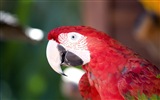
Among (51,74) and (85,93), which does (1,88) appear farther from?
(85,93)

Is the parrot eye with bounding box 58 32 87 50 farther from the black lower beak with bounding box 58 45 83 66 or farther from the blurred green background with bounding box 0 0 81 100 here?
the blurred green background with bounding box 0 0 81 100

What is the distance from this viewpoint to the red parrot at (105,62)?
836 millimetres

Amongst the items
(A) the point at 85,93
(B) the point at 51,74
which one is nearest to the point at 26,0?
(B) the point at 51,74

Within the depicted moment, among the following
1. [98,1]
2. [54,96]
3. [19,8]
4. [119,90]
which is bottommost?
[54,96]

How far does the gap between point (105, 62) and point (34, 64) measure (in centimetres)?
220

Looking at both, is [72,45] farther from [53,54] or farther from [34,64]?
[34,64]

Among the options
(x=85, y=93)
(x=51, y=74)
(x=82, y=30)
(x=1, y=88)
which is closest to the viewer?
(x=82, y=30)

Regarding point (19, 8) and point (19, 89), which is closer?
point (19, 8)

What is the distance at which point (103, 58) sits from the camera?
853 millimetres

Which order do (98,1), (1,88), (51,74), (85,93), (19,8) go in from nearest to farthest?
(85,93) → (98,1) → (19,8) → (1,88) → (51,74)

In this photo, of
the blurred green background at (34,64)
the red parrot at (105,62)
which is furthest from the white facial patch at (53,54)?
the blurred green background at (34,64)

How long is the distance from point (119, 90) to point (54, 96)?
2289mm

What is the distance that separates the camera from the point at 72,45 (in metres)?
0.85

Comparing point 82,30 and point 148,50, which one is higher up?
point 82,30
